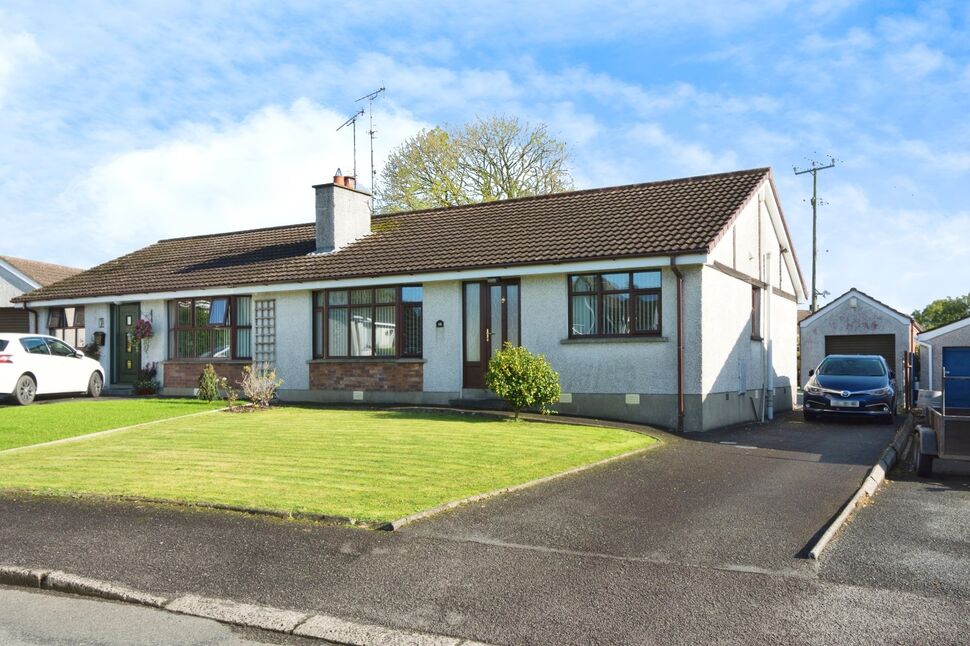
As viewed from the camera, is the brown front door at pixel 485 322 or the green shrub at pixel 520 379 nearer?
the green shrub at pixel 520 379

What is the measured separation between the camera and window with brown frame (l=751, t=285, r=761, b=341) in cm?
2095

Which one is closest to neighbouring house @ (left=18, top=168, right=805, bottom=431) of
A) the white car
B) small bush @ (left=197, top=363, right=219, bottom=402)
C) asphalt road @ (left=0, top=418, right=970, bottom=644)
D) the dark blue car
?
the dark blue car

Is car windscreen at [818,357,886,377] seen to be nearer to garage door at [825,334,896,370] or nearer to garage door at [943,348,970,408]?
garage door at [943,348,970,408]

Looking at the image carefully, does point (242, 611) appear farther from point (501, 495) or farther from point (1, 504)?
point (1, 504)

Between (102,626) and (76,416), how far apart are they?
12.6 meters

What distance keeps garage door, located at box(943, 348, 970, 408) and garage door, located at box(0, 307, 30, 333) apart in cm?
3282

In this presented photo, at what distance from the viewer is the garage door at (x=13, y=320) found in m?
33.3

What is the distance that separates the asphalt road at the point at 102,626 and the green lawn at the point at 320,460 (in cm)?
222

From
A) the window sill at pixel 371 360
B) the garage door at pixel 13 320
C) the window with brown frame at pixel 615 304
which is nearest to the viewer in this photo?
the window with brown frame at pixel 615 304

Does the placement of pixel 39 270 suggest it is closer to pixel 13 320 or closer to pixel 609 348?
pixel 13 320

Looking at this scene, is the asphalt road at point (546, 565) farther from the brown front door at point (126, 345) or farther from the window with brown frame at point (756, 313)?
the brown front door at point (126, 345)

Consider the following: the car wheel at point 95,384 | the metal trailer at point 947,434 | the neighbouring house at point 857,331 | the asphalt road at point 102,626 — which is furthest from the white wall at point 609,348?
the neighbouring house at point 857,331

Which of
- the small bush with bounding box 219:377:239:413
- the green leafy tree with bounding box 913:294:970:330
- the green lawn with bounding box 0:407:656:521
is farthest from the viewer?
the green leafy tree with bounding box 913:294:970:330

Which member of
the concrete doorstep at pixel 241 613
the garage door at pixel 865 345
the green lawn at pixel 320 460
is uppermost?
the garage door at pixel 865 345
